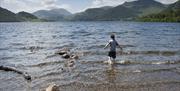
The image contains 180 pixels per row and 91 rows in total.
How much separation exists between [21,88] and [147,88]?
6499mm

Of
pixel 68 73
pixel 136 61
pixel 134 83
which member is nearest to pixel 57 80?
pixel 68 73

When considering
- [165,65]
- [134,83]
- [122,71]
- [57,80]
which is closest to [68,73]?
[57,80]

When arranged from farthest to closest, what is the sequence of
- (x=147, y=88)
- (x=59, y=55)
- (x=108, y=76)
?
(x=59, y=55) < (x=108, y=76) < (x=147, y=88)

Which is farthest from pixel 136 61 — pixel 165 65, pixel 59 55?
pixel 59 55

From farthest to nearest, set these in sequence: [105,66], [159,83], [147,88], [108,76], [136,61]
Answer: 1. [136,61]
2. [105,66]
3. [108,76]
4. [159,83]
5. [147,88]

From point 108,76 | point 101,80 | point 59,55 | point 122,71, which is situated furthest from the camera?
point 59,55

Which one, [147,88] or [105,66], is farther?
[105,66]

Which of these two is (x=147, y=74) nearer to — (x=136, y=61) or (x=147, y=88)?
(x=147, y=88)

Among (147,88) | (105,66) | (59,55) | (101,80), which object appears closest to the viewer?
(147,88)

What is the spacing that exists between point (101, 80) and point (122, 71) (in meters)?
3.12

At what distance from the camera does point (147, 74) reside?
18578 millimetres

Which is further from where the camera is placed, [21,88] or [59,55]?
[59,55]

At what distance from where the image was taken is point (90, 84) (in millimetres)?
16047

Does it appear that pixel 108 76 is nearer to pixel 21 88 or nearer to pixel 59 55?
pixel 21 88
